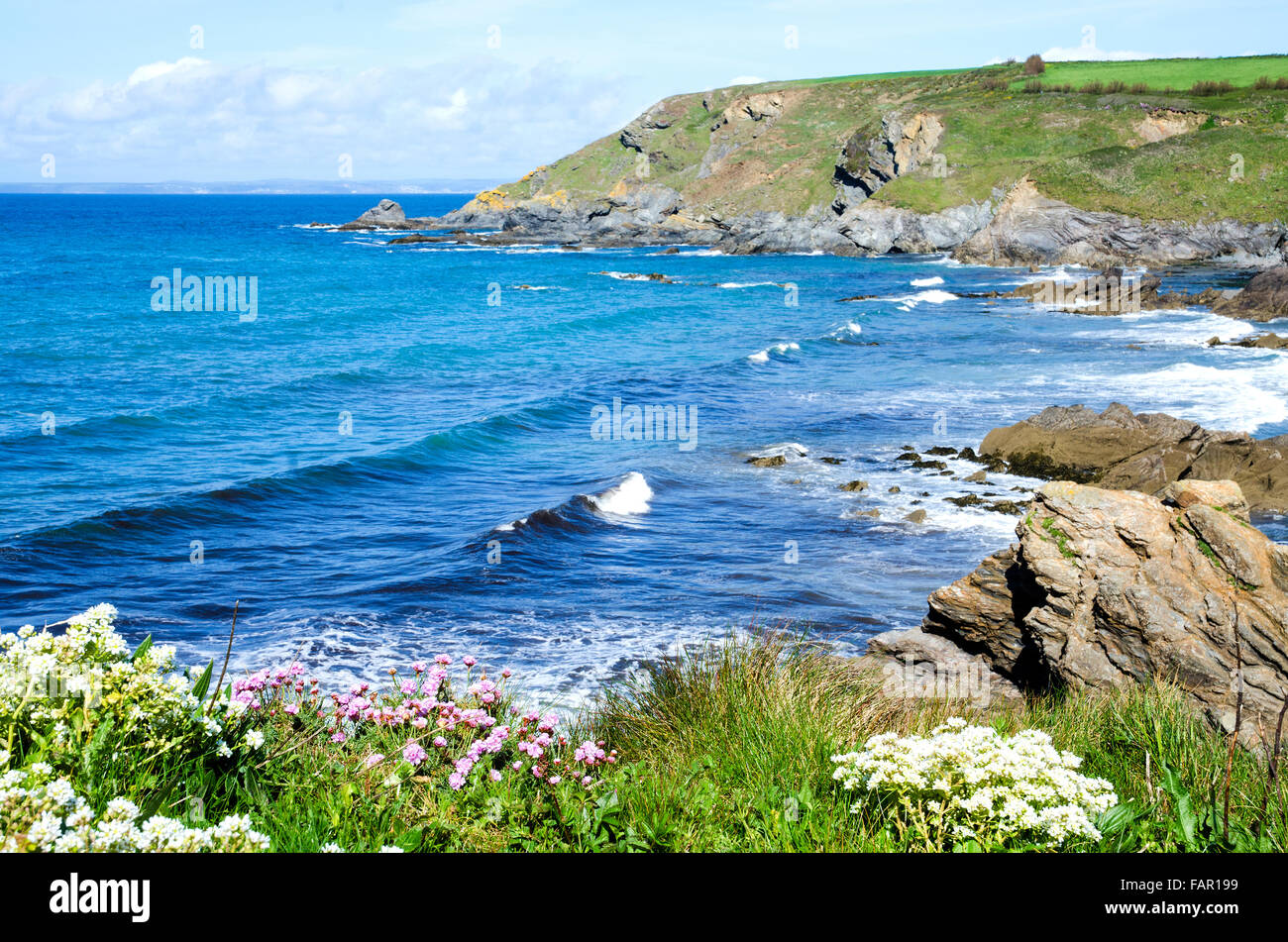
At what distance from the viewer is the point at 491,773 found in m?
5.26

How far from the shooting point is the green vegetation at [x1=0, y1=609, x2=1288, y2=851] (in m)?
4.16

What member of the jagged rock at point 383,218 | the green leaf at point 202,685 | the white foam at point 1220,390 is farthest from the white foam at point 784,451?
the jagged rock at point 383,218

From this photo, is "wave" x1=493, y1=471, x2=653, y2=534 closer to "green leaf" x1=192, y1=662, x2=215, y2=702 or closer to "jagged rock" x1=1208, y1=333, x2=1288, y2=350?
"green leaf" x1=192, y1=662, x2=215, y2=702

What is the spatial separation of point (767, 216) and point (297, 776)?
11006 cm

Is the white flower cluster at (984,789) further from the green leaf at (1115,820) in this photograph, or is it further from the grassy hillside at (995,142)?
the grassy hillside at (995,142)

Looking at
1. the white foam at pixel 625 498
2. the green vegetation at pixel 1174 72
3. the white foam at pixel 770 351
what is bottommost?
the white foam at pixel 625 498

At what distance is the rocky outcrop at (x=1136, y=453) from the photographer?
19.0 meters

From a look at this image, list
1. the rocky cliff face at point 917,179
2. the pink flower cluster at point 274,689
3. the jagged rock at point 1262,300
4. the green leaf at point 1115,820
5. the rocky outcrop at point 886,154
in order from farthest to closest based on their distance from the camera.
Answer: the rocky outcrop at point 886,154 → the rocky cliff face at point 917,179 → the jagged rock at point 1262,300 → the pink flower cluster at point 274,689 → the green leaf at point 1115,820

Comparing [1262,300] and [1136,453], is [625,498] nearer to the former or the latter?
[1136,453]

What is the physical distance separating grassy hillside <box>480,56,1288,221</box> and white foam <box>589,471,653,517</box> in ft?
221

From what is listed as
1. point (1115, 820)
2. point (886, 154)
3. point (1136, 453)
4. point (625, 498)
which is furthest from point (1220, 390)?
point (886, 154)

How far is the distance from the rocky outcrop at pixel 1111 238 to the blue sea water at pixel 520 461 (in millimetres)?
14780

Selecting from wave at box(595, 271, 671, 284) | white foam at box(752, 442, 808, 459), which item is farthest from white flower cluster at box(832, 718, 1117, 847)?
wave at box(595, 271, 671, 284)

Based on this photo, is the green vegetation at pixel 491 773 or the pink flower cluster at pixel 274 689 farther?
the pink flower cluster at pixel 274 689
